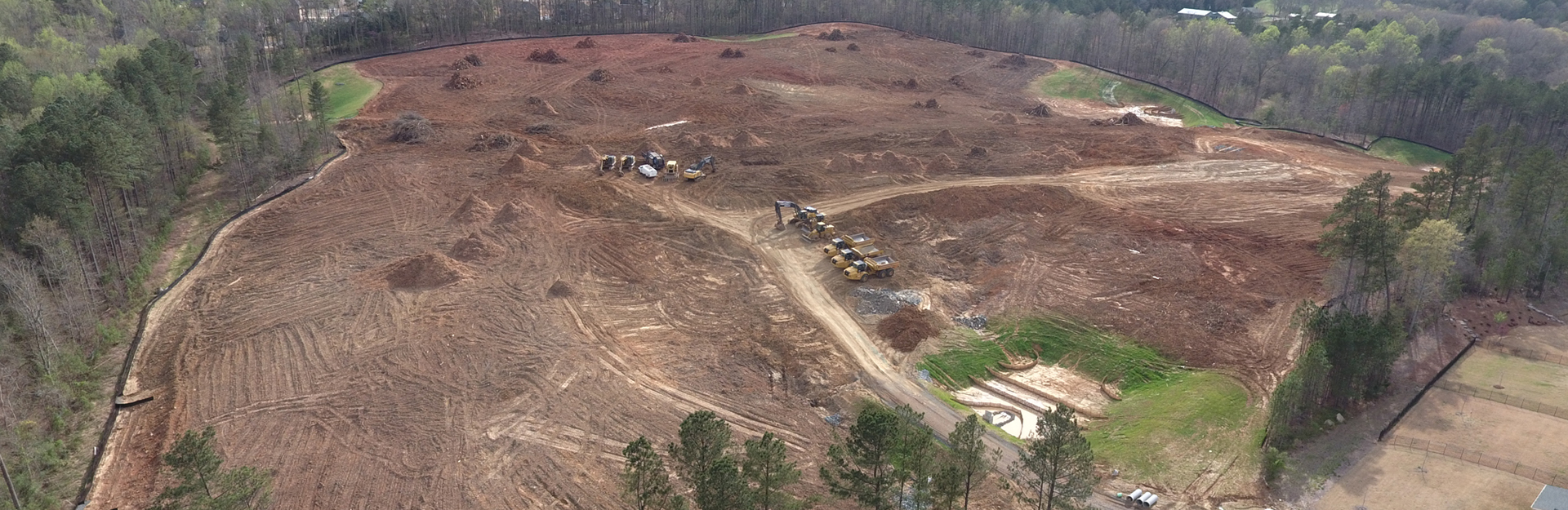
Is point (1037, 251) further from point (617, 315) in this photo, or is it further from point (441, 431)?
point (441, 431)

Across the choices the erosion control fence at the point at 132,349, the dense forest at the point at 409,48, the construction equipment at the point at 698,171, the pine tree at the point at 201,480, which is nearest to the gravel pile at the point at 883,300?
the dense forest at the point at 409,48

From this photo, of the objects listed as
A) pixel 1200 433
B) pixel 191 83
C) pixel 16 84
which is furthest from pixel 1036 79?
pixel 16 84

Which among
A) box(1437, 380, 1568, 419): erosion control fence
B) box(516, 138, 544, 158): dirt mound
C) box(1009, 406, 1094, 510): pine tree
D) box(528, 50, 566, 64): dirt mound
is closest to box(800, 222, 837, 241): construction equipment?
box(516, 138, 544, 158): dirt mound

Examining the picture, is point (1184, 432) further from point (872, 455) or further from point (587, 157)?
point (587, 157)

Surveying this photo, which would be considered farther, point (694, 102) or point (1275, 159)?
point (694, 102)

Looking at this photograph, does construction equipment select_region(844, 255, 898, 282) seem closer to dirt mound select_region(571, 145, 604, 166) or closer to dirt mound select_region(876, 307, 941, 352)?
dirt mound select_region(876, 307, 941, 352)

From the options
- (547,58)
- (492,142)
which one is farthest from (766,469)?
(547,58)

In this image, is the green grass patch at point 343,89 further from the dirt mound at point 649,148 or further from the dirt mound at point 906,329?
the dirt mound at point 906,329
